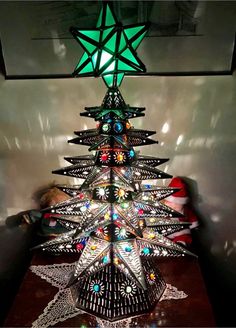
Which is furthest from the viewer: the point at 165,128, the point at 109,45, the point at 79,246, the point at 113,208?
the point at 165,128

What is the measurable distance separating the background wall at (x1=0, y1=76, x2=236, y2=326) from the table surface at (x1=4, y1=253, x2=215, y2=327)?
230 mm

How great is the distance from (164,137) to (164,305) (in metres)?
0.77

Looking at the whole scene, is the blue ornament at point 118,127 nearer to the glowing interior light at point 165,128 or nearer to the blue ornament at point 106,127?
the blue ornament at point 106,127

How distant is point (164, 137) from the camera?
1.53m

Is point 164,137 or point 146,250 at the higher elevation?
point 164,137

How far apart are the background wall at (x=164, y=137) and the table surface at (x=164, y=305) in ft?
0.75

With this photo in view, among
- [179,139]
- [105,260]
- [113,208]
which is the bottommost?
[105,260]

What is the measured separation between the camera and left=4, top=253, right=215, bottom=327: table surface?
3.25 feet

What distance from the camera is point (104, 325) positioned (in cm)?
98

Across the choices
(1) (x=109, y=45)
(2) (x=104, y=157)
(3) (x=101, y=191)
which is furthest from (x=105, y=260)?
(1) (x=109, y=45)

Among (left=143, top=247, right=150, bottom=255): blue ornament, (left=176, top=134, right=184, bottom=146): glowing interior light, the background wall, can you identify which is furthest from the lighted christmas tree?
(left=176, top=134, right=184, bottom=146): glowing interior light

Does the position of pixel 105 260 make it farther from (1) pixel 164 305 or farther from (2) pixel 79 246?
(1) pixel 164 305

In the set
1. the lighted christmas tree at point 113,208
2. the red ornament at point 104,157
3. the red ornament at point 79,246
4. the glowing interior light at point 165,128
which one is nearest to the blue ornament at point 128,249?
the lighted christmas tree at point 113,208

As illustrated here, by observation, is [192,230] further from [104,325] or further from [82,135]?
[82,135]
